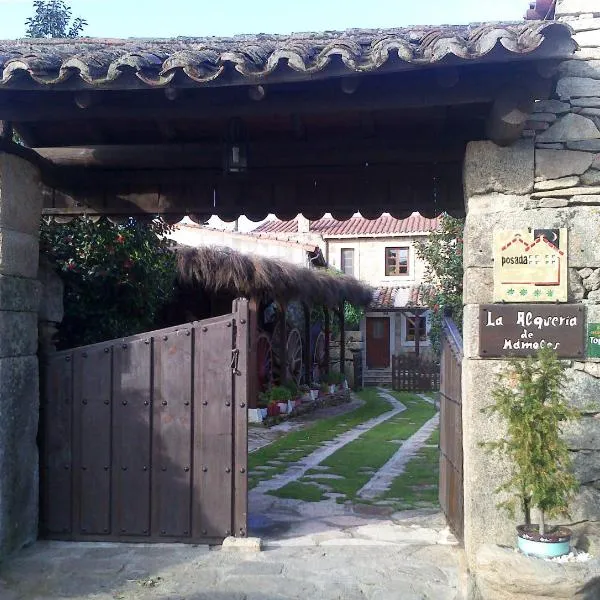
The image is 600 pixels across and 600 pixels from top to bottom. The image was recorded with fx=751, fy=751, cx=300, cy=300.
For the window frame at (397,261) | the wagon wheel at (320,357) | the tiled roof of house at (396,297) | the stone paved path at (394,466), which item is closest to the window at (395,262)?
the window frame at (397,261)

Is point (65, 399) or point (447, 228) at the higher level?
point (447, 228)

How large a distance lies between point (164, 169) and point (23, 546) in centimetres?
282

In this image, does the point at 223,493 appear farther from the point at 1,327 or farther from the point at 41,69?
the point at 41,69

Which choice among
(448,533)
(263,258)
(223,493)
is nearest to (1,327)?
(223,493)

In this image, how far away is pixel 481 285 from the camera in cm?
429

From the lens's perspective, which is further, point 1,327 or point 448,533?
point 448,533

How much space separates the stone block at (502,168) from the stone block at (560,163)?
50 mm

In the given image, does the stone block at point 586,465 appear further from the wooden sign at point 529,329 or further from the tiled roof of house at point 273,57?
the tiled roof of house at point 273,57

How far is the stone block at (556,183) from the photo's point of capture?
14.0 ft

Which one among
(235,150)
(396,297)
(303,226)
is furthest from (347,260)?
(235,150)

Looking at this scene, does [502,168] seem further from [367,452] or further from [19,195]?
[367,452]

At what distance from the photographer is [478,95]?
414 cm

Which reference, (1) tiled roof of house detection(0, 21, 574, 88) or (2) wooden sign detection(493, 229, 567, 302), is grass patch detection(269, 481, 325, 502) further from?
(1) tiled roof of house detection(0, 21, 574, 88)

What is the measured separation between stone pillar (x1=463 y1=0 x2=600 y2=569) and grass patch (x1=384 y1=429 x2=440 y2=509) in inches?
83.0
